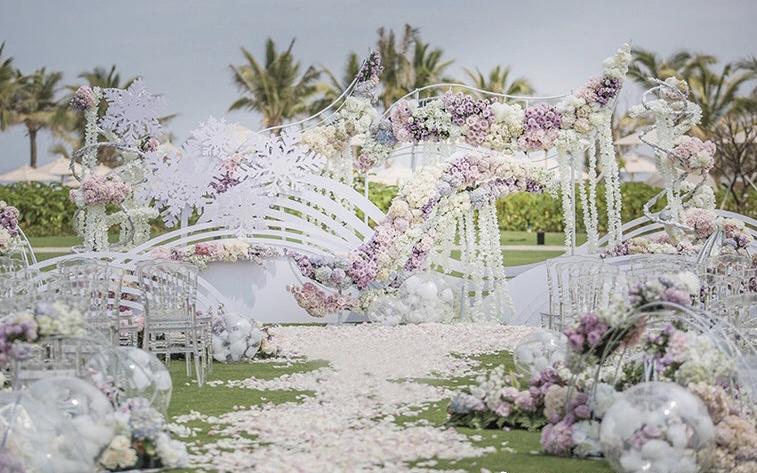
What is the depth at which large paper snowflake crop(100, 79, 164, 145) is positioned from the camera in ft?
45.0

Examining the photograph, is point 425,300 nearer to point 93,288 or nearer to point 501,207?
point 93,288

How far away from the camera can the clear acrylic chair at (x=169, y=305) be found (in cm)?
884

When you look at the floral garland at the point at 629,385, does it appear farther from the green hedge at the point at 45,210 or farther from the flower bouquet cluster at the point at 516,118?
the green hedge at the point at 45,210

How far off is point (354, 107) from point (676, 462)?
31.3 feet

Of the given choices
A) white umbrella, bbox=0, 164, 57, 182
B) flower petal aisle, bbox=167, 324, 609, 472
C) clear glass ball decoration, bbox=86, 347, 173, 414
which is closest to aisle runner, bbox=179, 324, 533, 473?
flower petal aisle, bbox=167, 324, 609, 472

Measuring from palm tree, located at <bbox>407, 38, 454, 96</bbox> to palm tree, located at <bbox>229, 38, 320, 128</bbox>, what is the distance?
3.67 m

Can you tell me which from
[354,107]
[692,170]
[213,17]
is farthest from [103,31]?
[692,170]

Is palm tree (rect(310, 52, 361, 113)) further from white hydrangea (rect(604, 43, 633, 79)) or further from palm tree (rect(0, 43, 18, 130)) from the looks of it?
white hydrangea (rect(604, 43, 633, 79))

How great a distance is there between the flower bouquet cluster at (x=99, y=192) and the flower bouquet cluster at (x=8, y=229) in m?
0.62

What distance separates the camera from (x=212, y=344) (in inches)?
400

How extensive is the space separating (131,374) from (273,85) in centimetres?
3392

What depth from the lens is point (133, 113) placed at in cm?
1374

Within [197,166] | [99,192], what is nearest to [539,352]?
[99,192]

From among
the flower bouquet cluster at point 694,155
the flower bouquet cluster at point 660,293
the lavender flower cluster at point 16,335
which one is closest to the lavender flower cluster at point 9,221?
the flower bouquet cluster at point 694,155
